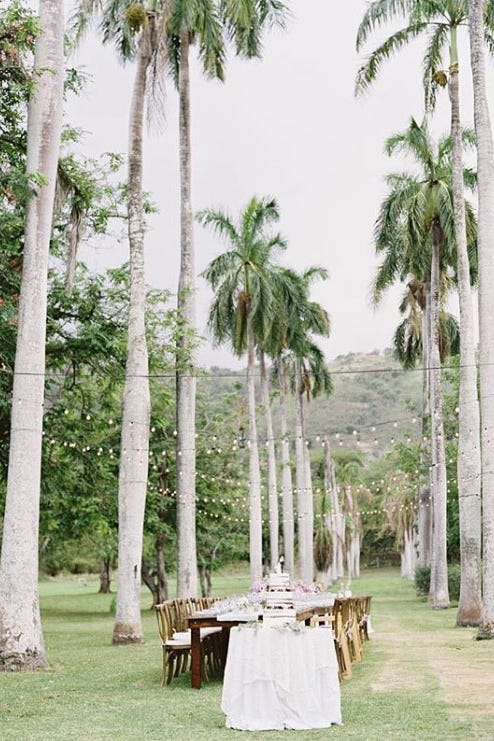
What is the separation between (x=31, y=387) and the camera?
14406 mm

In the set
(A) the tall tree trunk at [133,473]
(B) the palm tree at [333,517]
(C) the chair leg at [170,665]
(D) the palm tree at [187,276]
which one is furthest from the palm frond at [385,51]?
(B) the palm tree at [333,517]

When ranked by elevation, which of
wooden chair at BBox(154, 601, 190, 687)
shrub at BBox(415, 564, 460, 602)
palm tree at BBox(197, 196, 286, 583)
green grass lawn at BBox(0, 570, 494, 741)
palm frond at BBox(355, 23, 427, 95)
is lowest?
shrub at BBox(415, 564, 460, 602)

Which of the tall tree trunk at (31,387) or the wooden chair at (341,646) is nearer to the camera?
the wooden chair at (341,646)

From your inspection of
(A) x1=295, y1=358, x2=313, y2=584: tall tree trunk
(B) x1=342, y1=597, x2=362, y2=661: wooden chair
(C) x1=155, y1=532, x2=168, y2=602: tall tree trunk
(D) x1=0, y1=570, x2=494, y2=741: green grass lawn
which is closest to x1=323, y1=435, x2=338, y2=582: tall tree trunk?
(A) x1=295, y1=358, x2=313, y2=584: tall tree trunk

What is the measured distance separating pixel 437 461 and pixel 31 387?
18138mm

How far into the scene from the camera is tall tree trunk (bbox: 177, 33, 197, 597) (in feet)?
73.6

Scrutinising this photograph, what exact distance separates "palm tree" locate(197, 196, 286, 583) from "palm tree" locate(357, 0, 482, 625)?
29.7ft

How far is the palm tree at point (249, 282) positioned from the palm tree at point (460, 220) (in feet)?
29.7

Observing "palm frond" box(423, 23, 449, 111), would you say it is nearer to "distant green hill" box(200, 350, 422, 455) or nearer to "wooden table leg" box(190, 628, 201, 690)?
"wooden table leg" box(190, 628, 201, 690)

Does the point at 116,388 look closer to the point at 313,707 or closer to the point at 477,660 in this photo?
the point at 477,660

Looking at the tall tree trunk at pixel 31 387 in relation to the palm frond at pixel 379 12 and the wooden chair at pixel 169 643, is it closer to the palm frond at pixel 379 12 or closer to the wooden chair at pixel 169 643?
the wooden chair at pixel 169 643

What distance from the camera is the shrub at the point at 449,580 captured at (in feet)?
116

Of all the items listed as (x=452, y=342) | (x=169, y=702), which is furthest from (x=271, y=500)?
(x=169, y=702)

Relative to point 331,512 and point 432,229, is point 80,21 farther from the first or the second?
point 331,512
